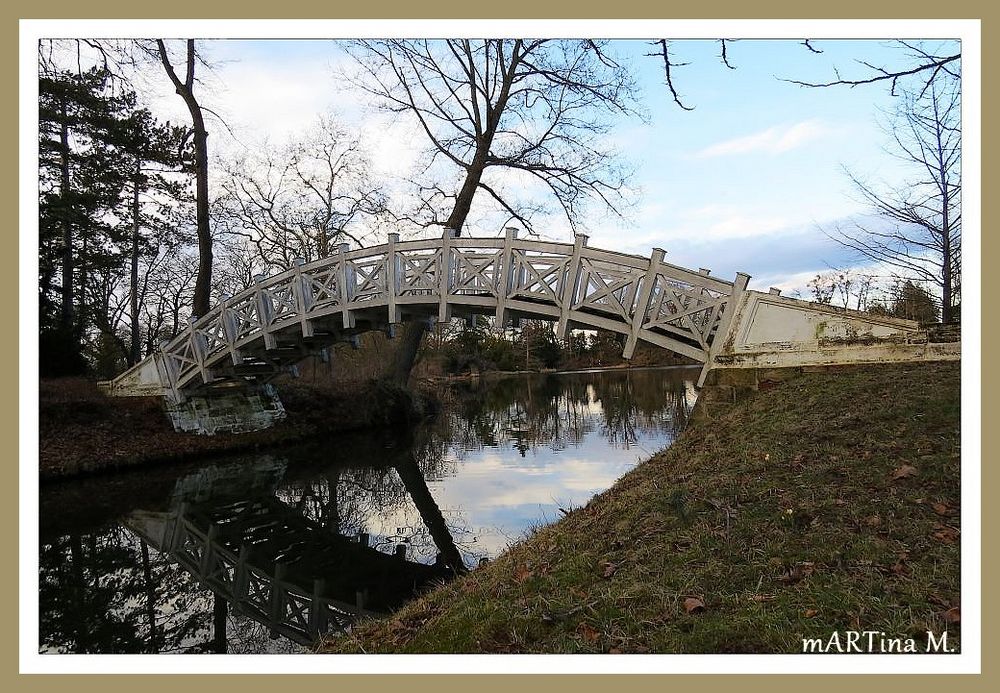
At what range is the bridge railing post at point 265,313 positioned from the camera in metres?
13.1

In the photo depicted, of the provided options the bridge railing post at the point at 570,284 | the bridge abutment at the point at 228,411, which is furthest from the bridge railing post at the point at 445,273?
the bridge abutment at the point at 228,411

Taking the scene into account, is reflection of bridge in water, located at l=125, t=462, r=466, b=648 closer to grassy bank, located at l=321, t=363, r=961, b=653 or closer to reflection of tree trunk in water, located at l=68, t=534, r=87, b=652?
reflection of tree trunk in water, located at l=68, t=534, r=87, b=652

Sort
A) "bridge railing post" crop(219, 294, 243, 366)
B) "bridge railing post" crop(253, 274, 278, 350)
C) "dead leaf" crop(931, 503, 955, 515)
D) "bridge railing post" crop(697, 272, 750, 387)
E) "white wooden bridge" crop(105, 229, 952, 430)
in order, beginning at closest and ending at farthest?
"dead leaf" crop(931, 503, 955, 515), "white wooden bridge" crop(105, 229, 952, 430), "bridge railing post" crop(697, 272, 750, 387), "bridge railing post" crop(253, 274, 278, 350), "bridge railing post" crop(219, 294, 243, 366)

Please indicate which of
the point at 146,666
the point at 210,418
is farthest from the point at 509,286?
the point at 210,418

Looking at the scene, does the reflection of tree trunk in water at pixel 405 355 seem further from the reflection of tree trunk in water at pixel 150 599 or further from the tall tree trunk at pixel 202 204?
the reflection of tree trunk in water at pixel 150 599

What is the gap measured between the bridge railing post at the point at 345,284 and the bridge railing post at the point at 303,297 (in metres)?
0.97

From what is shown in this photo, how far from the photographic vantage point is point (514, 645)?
369 cm

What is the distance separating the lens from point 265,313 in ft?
43.0

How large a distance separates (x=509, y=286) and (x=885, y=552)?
7104 mm

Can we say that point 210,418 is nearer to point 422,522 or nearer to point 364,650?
point 422,522

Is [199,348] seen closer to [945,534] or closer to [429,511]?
[429,511]

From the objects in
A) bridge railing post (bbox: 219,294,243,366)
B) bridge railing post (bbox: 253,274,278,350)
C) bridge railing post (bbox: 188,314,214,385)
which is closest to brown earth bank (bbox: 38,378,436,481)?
bridge railing post (bbox: 188,314,214,385)

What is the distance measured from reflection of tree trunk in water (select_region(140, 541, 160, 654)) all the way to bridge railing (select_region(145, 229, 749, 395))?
18.3 ft

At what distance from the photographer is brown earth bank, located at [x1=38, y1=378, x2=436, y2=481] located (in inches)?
478
